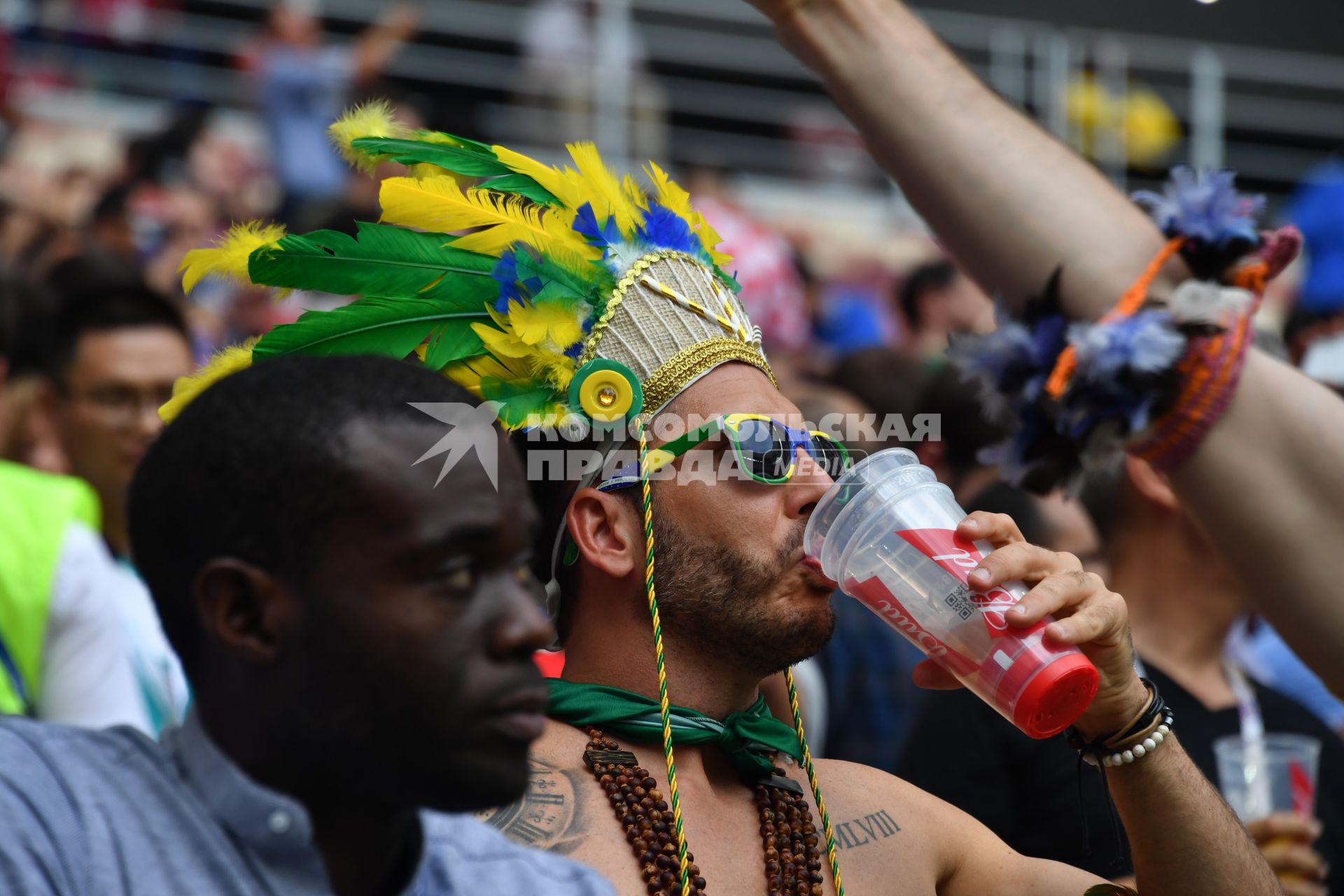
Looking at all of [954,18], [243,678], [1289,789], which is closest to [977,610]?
[243,678]

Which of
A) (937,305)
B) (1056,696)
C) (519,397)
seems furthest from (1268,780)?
(937,305)

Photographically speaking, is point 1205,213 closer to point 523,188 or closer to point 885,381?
point 523,188

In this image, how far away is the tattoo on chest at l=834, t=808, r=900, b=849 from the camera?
2621mm

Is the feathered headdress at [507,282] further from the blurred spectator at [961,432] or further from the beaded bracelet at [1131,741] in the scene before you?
the blurred spectator at [961,432]

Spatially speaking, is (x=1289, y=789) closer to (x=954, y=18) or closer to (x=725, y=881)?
(x=725, y=881)

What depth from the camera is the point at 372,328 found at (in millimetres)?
2709

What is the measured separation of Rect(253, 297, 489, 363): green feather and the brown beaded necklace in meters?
0.79

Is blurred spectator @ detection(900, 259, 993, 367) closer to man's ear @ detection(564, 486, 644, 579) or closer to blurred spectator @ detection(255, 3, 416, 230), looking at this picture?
blurred spectator @ detection(255, 3, 416, 230)

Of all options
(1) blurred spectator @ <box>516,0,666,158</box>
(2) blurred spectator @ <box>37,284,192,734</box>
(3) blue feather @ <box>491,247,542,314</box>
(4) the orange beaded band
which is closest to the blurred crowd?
(2) blurred spectator @ <box>37,284,192,734</box>

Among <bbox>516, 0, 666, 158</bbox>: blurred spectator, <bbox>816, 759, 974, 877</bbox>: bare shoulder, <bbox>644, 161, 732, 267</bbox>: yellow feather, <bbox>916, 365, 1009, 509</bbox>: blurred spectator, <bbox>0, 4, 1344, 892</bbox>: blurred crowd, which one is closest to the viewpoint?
<bbox>816, 759, 974, 877</bbox>: bare shoulder

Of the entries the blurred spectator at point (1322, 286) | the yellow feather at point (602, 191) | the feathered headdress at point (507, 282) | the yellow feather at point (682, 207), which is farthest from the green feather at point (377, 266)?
the blurred spectator at point (1322, 286)

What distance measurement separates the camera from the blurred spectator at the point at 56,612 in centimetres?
353

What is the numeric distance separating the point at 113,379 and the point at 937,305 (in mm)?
4618

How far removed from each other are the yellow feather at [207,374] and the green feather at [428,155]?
1.47 feet
